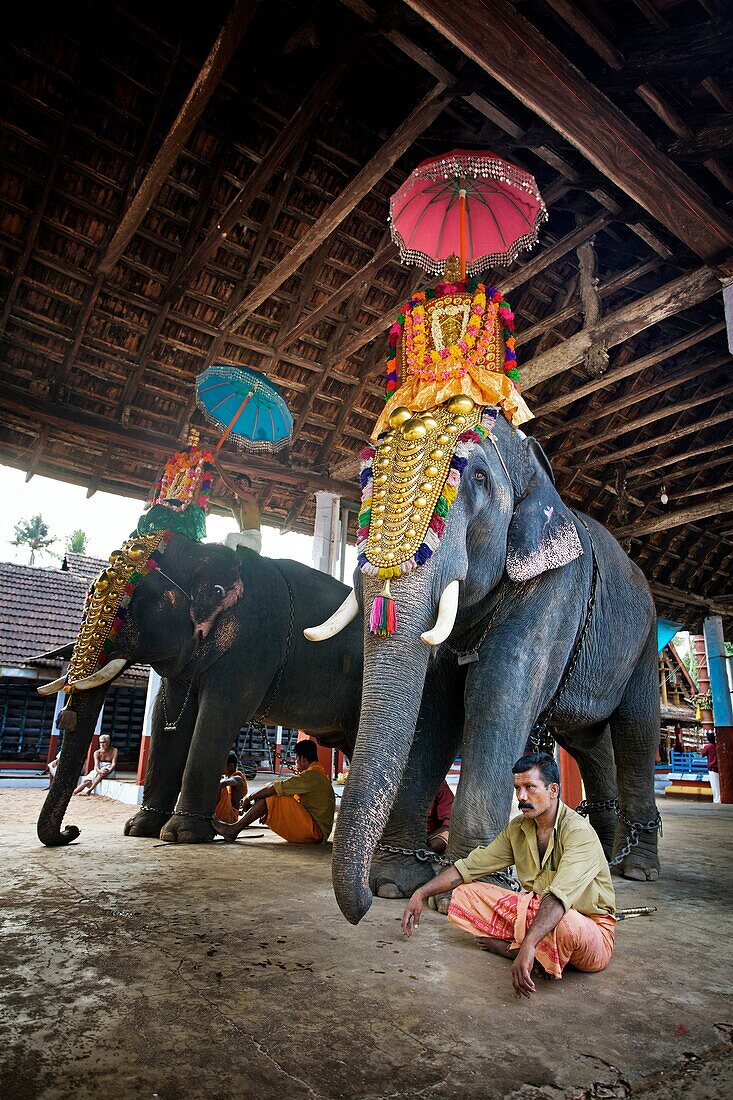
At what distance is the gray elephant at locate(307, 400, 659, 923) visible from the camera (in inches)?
95.3

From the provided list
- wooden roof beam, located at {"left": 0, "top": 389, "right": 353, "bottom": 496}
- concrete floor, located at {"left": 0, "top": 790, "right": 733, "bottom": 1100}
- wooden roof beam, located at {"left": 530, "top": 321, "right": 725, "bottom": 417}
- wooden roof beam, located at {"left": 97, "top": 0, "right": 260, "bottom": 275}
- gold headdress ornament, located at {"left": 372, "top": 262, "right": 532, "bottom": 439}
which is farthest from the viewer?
wooden roof beam, located at {"left": 0, "top": 389, "right": 353, "bottom": 496}

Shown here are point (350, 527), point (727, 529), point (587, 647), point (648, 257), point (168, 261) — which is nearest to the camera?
point (587, 647)

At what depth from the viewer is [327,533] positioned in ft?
26.1

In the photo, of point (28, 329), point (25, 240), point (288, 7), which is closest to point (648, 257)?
point (288, 7)

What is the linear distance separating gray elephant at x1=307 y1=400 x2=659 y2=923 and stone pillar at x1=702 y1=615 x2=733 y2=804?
8093 mm

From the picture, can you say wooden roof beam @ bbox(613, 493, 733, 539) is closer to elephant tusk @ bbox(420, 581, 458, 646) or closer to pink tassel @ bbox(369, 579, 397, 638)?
elephant tusk @ bbox(420, 581, 458, 646)

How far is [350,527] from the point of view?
31.3 ft

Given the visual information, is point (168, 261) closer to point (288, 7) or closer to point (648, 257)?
point (288, 7)

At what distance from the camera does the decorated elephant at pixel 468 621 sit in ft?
8.25

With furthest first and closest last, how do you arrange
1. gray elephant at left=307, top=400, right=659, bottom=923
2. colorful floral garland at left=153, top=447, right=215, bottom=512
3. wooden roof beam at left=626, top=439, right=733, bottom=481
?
wooden roof beam at left=626, top=439, right=733, bottom=481, colorful floral garland at left=153, top=447, right=215, bottom=512, gray elephant at left=307, top=400, right=659, bottom=923

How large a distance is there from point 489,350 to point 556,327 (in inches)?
132

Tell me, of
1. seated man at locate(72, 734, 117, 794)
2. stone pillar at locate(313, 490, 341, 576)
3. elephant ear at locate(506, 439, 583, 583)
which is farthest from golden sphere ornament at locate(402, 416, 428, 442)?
seated man at locate(72, 734, 117, 794)

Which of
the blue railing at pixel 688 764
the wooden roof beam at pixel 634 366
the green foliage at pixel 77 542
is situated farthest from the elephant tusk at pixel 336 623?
the green foliage at pixel 77 542

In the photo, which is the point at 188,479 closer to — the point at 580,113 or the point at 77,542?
the point at 580,113
